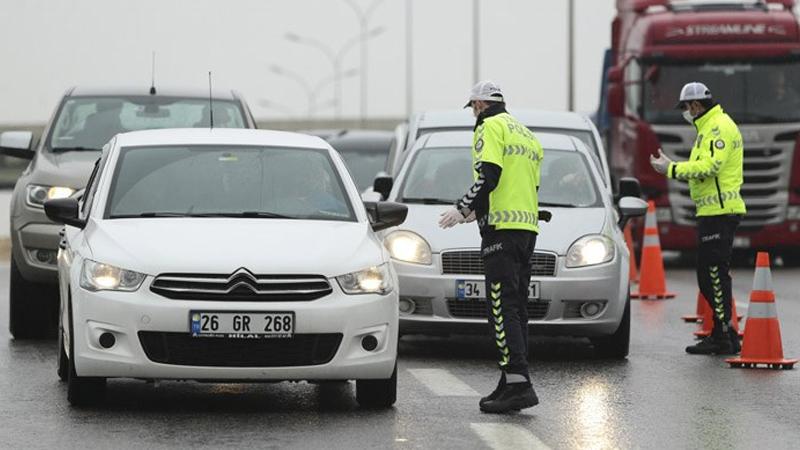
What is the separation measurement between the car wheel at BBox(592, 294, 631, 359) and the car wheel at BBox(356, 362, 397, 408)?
133 inches

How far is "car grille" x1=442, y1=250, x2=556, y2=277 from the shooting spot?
44.7ft

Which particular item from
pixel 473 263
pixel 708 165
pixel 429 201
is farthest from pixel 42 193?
pixel 708 165

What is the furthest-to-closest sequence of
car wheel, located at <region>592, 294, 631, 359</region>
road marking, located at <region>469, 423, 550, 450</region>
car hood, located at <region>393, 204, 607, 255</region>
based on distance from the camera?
car wheel, located at <region>592, 294, 631, 359</region>
car hood, located at <region>393, 204, 607, 255</region>
road marking, located at <region>469, 423, 550, 450</region>

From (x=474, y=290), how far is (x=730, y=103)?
12471 mm

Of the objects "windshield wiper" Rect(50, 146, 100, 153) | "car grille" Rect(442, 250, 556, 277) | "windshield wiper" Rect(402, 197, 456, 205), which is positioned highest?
"windshield wiper" Rect(50, 146, 100, 153)

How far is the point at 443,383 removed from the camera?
40.1 ft

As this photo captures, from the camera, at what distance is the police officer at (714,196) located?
1441 centimetres

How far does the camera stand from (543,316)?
13.6 meters

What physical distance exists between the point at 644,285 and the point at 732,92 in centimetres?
598

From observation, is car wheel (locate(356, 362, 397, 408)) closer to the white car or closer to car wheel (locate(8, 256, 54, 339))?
the white car

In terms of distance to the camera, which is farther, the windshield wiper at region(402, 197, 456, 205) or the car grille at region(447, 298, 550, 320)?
the windshield wiper at region(402, 197, 456, 205)

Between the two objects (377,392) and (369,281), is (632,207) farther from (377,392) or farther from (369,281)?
(369,281)

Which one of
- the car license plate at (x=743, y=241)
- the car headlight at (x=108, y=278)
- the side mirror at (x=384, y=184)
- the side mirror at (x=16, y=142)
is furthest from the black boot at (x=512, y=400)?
the car license plate at (x=743, y=241)

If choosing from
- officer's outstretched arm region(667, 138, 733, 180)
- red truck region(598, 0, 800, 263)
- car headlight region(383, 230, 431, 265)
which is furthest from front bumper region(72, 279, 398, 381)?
red truck region(598, 0, 800, 263)
